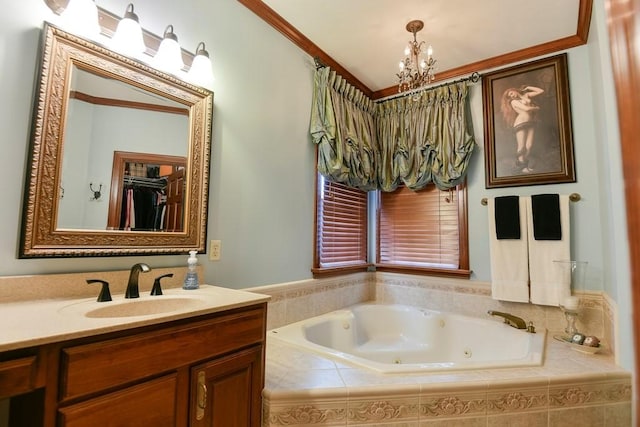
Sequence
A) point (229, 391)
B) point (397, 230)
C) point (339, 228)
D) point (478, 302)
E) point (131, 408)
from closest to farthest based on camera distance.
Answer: point (131, 408), point (229, 391), point (478, 302), point (339, 228), point (397, 230)

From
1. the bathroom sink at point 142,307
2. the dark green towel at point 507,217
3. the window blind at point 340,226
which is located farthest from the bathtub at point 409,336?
the bathroom sink at point 142,307

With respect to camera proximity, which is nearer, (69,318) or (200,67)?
(69,318)

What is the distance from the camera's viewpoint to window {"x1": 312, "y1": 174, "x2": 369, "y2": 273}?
2545 millimetres

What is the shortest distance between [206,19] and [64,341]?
68.6 inches

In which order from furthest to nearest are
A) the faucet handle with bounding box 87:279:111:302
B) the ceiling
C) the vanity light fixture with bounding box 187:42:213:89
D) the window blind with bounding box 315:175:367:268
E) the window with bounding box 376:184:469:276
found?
the window with bounding box 376:184:469:276 < the window blind with bounding box 315:175:367:268 < the ceiling < the vanity light fixture with bounding box 187:42:213:89 < the faucet handle with bounding box 87:279:111:302

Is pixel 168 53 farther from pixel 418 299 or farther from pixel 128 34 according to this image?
pixel 418 299

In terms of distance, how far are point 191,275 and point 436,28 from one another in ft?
7.59

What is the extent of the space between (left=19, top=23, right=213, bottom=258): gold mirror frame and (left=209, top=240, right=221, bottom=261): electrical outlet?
18 centimetres

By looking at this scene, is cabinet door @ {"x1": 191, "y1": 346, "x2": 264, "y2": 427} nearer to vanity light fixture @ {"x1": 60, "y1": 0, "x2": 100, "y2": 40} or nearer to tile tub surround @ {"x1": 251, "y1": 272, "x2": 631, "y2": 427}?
tile tub surround @ {"x1": 251, "y1": 272, "x2": 631, "y2": 427}

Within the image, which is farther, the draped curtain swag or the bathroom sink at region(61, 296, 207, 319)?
the draped curtain swag

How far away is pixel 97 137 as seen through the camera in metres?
1.34

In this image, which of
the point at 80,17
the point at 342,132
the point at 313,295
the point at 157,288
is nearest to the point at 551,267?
the point at 313,295

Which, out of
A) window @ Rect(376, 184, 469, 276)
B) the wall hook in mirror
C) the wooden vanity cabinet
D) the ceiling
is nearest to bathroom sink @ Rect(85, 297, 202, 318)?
the wooden vanity cabinet

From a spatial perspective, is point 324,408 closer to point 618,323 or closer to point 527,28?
point 618,323
